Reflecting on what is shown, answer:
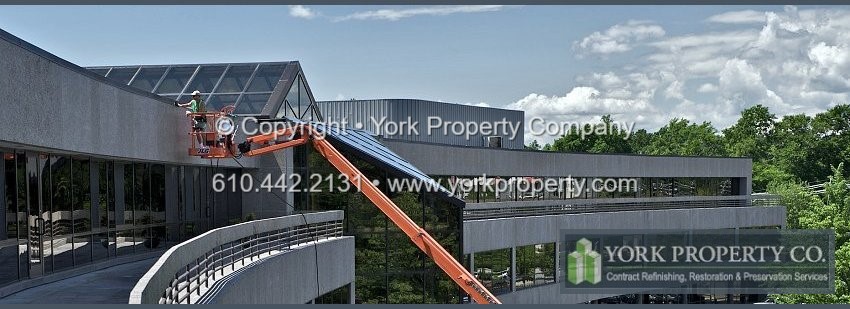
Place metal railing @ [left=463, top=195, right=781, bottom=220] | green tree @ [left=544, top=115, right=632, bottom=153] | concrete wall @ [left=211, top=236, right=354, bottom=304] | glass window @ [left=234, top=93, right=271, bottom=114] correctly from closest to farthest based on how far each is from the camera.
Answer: concrete wall @ [left=211, top=236, right=354, bottom=304] < glass window @ [left=234, top=93, right=271, bottom=114] < metal railing @ [left=463, top=195, right=781, bottom=220] < green tree @ [left=544, top=115, right=632, bottom=153]

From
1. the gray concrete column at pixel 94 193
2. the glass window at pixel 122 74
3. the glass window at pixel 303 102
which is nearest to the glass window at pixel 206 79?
the glass window at pixel 303 102

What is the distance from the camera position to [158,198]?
27922mm

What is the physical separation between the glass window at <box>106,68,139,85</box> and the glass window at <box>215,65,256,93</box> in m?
4.86

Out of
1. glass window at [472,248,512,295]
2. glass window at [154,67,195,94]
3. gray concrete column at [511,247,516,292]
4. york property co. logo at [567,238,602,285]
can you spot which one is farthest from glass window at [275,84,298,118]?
york property co. logo at [567,238,602,285]

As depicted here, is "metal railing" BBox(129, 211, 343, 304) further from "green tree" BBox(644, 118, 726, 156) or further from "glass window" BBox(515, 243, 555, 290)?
"green tree" BBox(644, 118, 726, 156)

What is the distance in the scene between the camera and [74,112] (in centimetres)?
1869

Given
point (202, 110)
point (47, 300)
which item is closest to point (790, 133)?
point (202, 110)

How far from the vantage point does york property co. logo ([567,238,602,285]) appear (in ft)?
166

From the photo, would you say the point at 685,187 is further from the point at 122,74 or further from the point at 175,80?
the point at 122,74

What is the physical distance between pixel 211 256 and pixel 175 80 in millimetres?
19810

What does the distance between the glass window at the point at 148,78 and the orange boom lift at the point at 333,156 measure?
18.6 feet

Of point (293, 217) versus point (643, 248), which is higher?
point (293, 217)

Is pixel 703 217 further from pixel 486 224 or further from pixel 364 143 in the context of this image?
pixel 364 143

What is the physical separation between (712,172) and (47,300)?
52066 mm
